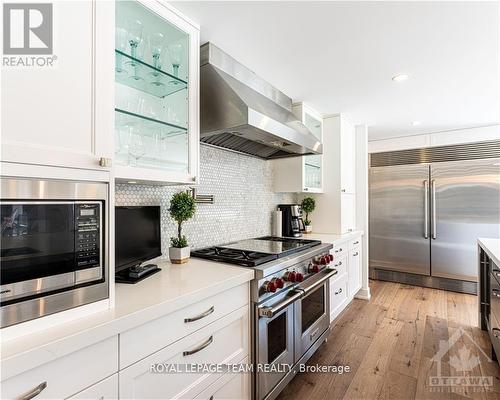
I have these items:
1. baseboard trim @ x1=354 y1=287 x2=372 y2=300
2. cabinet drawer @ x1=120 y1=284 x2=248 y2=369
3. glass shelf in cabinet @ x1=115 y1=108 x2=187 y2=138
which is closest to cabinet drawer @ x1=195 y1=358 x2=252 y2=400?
cabinet drawer @ x1=120 y1=284 x2=248 y2=369

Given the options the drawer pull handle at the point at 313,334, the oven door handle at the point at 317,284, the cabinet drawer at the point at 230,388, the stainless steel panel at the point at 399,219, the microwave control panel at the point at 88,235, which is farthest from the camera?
the stainless steel panel at the point at 399,219

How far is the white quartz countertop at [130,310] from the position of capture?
72 centimetres

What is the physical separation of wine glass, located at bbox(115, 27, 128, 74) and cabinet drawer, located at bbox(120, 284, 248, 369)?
120 centimetres

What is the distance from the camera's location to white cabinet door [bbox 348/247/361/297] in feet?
10.4

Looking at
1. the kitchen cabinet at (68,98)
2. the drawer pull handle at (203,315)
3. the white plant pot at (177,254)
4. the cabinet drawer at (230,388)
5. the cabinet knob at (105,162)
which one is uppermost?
the kitchen cabinet at (68,98)

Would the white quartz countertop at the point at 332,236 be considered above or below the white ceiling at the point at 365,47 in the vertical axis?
below

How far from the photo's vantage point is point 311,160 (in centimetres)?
308

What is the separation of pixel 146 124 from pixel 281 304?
1.29 metres

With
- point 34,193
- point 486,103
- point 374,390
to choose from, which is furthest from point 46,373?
point 486,103

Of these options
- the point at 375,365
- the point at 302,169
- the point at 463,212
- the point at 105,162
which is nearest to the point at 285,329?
the point at 375,365

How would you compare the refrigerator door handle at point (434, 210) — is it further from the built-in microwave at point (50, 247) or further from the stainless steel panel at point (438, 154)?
the built-in microwave at point (50, 247)

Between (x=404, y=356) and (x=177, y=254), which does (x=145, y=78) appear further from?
(x=404, y=356)

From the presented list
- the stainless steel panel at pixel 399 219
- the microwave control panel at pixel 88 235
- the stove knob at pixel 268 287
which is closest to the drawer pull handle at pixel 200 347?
the stove knob at pixel 268 287

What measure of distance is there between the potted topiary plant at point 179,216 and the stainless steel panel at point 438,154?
3755mm
